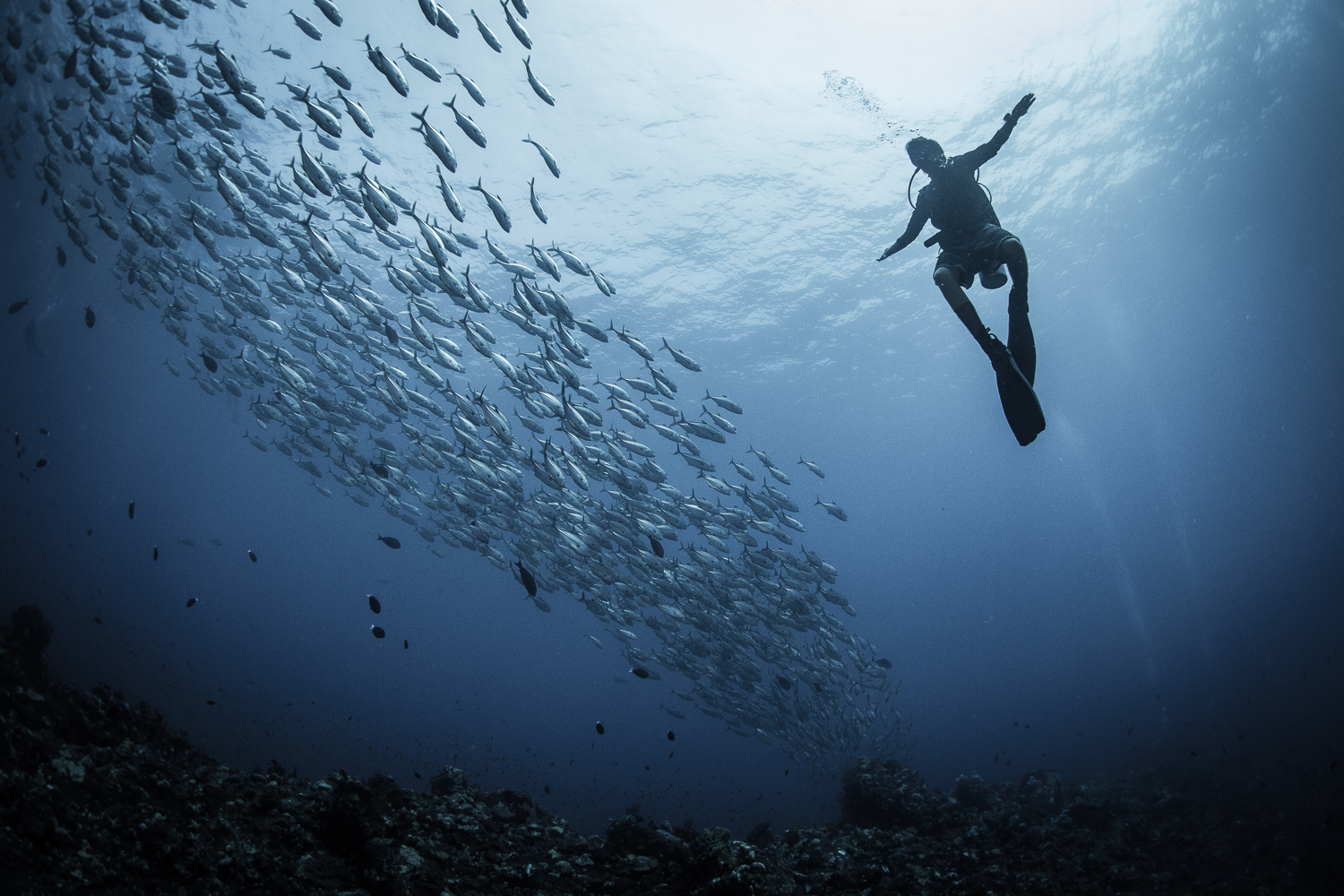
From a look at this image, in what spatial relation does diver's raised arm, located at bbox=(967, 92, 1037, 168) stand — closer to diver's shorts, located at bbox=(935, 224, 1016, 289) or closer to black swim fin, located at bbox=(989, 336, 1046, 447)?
diver's shorts, located at bbox=(935, 224, 1016, 289)

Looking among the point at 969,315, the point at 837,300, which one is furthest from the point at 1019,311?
the point at 837,300

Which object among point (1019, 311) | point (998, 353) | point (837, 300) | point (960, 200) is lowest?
point (998, 353)

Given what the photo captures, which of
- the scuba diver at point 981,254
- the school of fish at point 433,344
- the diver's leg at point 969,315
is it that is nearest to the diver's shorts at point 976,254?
the scuba diver at point 981,254

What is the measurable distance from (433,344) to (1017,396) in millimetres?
9213

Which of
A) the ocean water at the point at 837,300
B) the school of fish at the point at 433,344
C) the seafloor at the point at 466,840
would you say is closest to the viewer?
the seafloor at the point at 466,840

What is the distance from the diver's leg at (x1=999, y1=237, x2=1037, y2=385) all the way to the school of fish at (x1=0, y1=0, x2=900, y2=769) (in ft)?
13.1

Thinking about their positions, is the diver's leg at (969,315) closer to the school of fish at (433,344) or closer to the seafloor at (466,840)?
the school of fish at (433,344)

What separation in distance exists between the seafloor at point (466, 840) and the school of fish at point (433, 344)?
269 centimetres

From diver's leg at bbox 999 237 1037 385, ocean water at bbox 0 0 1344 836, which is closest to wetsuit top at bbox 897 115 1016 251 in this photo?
diver's leg at bbox 999 237 1037 385

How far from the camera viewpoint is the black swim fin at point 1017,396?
4348mm

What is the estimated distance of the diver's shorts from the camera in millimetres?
4637

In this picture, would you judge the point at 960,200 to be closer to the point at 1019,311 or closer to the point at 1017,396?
the point at 1019,311

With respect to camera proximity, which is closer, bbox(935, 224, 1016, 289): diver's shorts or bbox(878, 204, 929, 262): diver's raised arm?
bbox(935, 224, 1016, 289): diver's shorts

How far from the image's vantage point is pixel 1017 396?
445 centimetres
